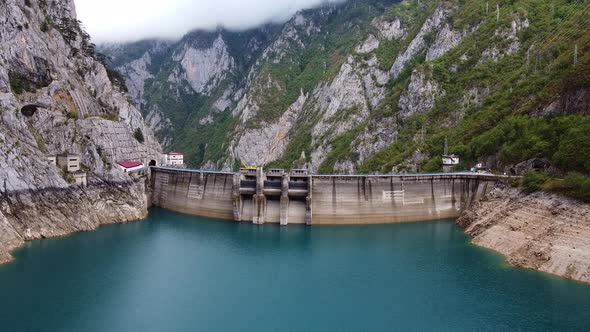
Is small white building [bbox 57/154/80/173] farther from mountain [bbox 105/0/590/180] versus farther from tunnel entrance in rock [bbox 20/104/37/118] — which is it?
mountain [bbox 105/0/590/180]

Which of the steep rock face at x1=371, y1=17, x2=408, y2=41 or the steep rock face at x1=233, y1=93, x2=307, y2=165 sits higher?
the steep rock face at x1=371, y1=17, x2=408, y2=41

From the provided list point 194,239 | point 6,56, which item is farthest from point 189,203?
point 6,56

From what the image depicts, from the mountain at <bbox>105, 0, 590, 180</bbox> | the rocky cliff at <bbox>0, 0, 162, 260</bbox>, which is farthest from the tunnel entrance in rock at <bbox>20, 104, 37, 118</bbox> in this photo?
the mountain at <bbox>105, 0, 590, 180</bbox>

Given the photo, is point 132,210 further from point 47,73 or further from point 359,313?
point 359,313

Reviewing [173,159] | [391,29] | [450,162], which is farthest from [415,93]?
[391,29]

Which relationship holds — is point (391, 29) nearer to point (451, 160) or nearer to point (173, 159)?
point (451, 160)

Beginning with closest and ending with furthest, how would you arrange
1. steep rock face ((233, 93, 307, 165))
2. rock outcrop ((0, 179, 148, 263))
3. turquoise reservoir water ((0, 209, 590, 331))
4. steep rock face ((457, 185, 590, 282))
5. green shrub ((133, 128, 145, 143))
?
turquoise reservoir water ((0, 209, 590, 331))
steep rock face ((457, 185, 590, 282))
rock outcrop ((0, 179, 148, 263))
green shrub ((133, 128, 145, 143))
steep rock face ((233, 93, 307, 165))

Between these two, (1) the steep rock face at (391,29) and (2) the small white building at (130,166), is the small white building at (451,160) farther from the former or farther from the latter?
(1) the steep rock face at (391,29)

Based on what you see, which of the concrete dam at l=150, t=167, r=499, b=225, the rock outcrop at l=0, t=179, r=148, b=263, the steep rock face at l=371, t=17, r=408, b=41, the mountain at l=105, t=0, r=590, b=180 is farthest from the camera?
the steep rock face at l=371, t=17, r=408, b=41
